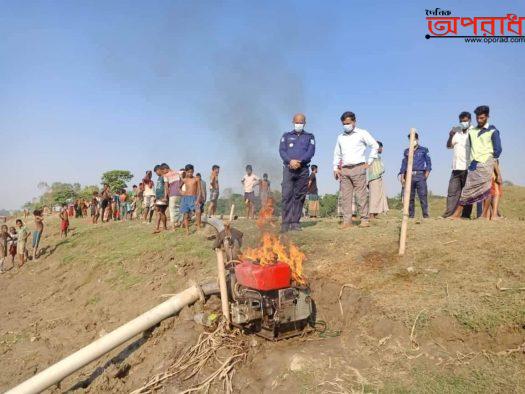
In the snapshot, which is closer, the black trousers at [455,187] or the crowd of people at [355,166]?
the crowd of people at [355,166]

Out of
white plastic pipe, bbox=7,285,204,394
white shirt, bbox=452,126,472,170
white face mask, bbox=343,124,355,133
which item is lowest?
white plastic pipe, bbox=7,285,204,394

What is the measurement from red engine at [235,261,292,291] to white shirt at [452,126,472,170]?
5729 millimetres

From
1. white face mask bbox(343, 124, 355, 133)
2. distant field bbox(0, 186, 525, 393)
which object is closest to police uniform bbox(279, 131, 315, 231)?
distant field bbox(0, 186, 525, 393)

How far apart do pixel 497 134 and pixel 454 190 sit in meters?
1.80

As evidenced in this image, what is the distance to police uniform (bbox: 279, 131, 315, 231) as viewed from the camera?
854 cm

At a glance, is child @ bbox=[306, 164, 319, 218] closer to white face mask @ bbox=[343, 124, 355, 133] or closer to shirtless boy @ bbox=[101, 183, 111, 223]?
white face mask @ bbox=[343, 124, 355, 133]

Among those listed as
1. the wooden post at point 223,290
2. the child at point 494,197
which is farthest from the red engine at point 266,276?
the child at point 494,197

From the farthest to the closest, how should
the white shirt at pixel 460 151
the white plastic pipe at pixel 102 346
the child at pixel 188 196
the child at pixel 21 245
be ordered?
the child at pixel 21 245
the child at pixel 188 196
the white shirt at pixel 460 151
the white plastic pipe at pixel 102 346

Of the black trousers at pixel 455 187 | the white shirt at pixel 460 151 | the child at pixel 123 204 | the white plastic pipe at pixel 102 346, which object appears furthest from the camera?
the child at pixel 123 204

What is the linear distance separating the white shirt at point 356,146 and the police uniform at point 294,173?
0.65 metres

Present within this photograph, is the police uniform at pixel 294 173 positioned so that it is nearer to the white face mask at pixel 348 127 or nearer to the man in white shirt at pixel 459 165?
the white face mask at pixel 348 127

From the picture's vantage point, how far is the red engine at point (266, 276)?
17.7 ft

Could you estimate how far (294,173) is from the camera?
858 centimetres

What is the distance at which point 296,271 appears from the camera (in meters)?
6.20
